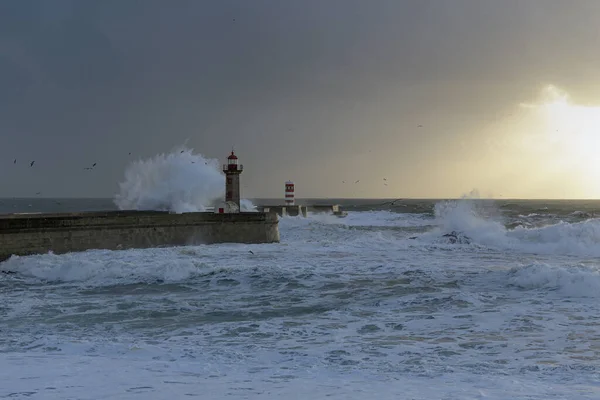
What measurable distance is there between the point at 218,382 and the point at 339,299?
14.6ft

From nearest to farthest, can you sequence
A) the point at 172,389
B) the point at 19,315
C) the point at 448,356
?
the point at 172,389
the point at 448,356
the point at 19,315

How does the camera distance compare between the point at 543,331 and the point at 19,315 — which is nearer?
the point at 543,331

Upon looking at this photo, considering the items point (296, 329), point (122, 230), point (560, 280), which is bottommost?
point (296, 329)

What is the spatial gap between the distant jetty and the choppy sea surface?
0.76 m

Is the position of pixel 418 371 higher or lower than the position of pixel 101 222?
lower

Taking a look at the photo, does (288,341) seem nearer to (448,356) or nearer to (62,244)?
(448,356)

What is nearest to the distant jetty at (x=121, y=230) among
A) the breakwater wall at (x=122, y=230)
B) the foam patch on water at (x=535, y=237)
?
the breakwater wall at (x=122, y=230)

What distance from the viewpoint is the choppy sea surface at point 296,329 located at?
477cm

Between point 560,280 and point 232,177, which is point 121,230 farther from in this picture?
point 560,280

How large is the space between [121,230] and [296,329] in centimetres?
996

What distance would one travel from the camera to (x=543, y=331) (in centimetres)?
673

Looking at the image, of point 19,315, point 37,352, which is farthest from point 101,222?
point 37,352

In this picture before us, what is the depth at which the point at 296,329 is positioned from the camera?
705 centimetres

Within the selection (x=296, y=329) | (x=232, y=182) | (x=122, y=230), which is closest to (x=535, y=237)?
(x=232, y=182)
